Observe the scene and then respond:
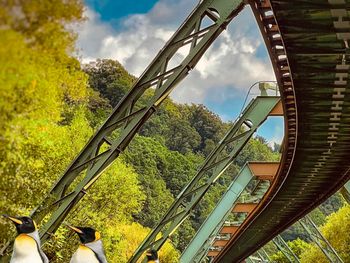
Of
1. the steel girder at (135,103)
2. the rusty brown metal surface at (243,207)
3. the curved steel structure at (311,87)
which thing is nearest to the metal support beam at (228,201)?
the curved steel structure at (311,87)

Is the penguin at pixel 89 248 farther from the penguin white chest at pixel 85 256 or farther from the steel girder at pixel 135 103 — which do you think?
the steel girder at pixel 135 103

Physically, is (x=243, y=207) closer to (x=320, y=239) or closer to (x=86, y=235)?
(x=320, y=239)

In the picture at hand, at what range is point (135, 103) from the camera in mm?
11734

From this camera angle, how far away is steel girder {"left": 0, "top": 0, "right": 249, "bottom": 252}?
10.8m

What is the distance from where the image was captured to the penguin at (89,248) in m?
9.12

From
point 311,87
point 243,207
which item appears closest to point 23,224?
point 311,87

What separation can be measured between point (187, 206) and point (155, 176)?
34.8 m

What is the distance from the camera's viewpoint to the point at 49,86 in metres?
4.13

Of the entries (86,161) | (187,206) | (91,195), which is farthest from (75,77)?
(91,195)

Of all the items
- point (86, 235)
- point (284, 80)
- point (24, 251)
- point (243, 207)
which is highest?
point (243, 207)

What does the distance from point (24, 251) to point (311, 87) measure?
729 centimetres

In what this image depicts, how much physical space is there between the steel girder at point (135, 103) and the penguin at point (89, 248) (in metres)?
1.15

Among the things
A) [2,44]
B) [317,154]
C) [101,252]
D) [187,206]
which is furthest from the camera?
[187,206]

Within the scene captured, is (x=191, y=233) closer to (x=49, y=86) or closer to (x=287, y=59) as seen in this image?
(x=287, y=59)
